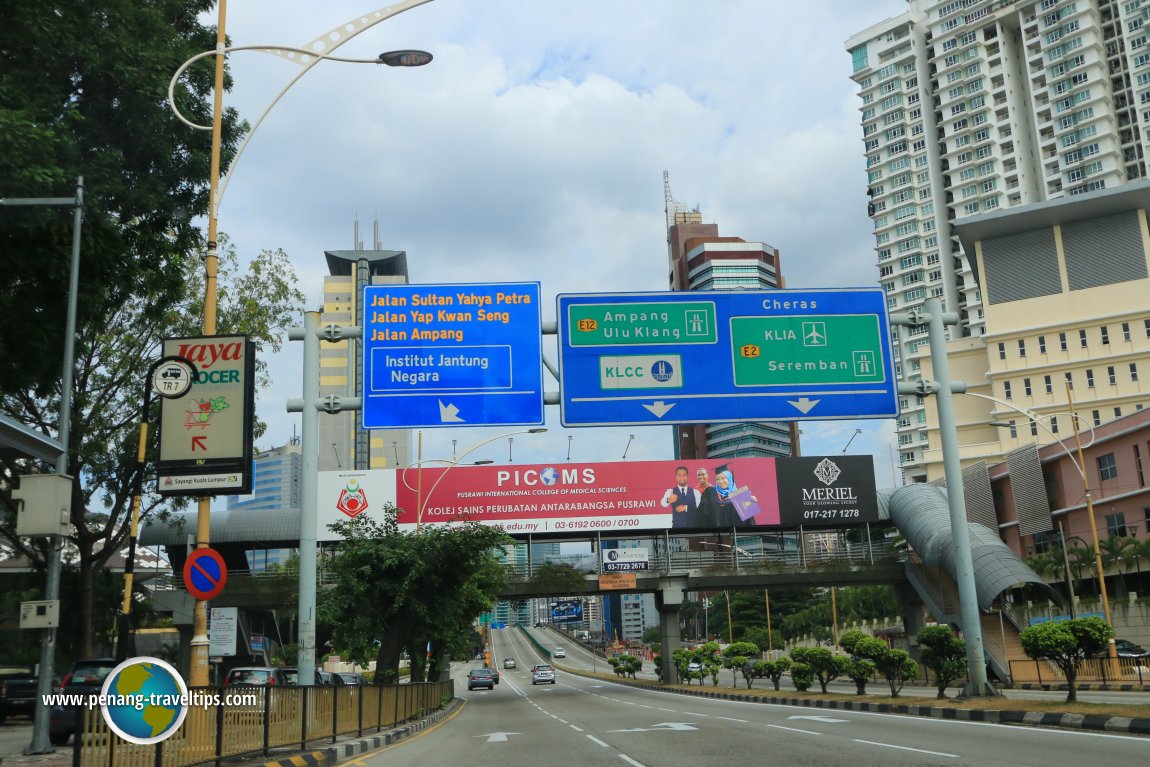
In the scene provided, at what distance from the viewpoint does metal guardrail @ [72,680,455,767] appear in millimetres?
8898

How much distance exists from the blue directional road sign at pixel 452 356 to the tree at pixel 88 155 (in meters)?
5.33

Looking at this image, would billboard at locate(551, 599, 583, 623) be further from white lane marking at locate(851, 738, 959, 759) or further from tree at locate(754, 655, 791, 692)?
white lane marking at locate(851, 738, 959, 759)

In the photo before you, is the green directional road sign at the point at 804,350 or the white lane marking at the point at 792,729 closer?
the white lane marking at the point at 792,729

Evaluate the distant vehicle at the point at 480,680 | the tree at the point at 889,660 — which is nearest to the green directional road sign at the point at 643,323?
the tree at the point at 889,660

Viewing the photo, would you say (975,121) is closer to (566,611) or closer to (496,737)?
(566,611)

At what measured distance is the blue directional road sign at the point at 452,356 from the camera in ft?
59.7

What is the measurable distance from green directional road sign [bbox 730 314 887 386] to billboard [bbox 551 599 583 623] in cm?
15896

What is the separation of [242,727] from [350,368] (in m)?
124

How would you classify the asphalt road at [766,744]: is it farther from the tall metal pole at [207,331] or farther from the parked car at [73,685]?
the parked car at [73,685]

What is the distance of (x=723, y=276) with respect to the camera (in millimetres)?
159250

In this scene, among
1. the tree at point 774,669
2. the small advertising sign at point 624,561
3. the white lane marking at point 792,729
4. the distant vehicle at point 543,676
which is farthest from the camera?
the distant vehicle at point 543,676

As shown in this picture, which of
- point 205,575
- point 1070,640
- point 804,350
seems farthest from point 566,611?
point 205,575

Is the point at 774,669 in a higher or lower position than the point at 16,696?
lower

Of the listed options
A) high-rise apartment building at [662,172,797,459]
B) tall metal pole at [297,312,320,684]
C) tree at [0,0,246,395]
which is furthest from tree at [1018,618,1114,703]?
high-rise apartment building at [662,172,797,459]
